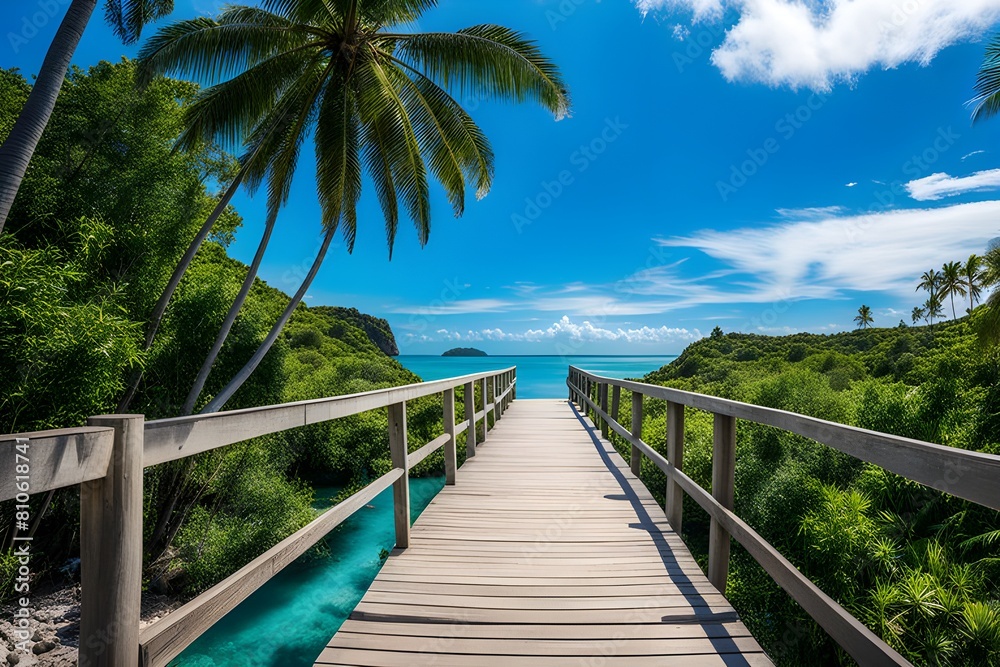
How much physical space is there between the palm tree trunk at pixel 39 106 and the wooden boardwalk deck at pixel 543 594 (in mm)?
5884

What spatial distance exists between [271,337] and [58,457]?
9169mm

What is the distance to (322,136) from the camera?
864 cm

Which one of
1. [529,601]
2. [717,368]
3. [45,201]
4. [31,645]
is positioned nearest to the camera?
[529,601]

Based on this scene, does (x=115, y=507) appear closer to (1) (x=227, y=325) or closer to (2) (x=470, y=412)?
(2) (x=470, y=412)

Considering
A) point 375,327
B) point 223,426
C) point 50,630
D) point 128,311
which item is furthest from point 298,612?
point 375,327

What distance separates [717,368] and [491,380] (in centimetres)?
2747

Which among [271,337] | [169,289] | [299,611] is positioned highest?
[169,289]

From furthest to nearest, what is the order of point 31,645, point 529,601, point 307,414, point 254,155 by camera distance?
point 254,155, point 31,645, point 529,601, point 307,414

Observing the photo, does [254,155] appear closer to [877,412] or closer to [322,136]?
[322,136]

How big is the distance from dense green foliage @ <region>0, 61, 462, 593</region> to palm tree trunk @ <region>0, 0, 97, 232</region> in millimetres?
905

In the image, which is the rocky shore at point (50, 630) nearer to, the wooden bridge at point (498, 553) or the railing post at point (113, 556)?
the wooden bridge at point (498, 553)

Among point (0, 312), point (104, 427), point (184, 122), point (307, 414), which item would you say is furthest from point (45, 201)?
point (104, 427)

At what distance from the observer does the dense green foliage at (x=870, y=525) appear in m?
6.01

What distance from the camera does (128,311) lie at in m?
8.20
